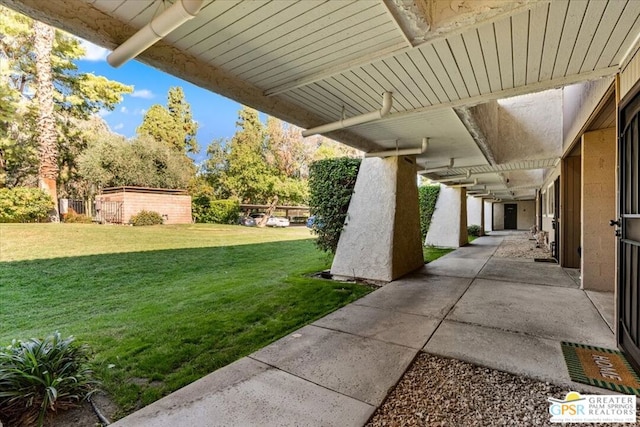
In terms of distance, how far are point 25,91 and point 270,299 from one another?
14.9 m

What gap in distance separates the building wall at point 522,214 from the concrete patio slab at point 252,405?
1012 inches

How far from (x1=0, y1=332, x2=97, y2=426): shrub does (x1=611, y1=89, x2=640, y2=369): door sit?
4189 millimetres

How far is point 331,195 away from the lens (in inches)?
246

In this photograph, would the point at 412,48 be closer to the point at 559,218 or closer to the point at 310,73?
the point at 310,73

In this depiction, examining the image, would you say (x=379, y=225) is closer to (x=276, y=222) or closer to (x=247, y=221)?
(x=247, y=221)

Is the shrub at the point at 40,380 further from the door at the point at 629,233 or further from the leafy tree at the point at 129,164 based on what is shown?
the leafy tree at the point at 129,164

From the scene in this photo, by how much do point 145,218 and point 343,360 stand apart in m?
12.5

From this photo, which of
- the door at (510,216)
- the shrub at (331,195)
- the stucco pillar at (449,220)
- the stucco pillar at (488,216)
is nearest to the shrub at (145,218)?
the shrub at (331,195)

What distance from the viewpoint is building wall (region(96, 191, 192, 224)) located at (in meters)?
12.3

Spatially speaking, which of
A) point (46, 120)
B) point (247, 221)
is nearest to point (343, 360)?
point (46, 120)

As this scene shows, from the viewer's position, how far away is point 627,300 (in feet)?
8.18

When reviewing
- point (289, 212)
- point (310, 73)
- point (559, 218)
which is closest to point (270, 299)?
point (310, 73)

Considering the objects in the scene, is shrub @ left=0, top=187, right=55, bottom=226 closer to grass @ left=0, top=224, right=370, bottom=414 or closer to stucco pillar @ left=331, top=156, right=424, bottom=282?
grass @ left=0, top=224, right=370, bottom=414

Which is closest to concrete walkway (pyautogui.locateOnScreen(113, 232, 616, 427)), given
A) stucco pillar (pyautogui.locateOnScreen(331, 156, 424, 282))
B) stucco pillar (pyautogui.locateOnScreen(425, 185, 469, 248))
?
stucco pillar (pyautogui.locateOnScreen(331, 156, 424, 282))
